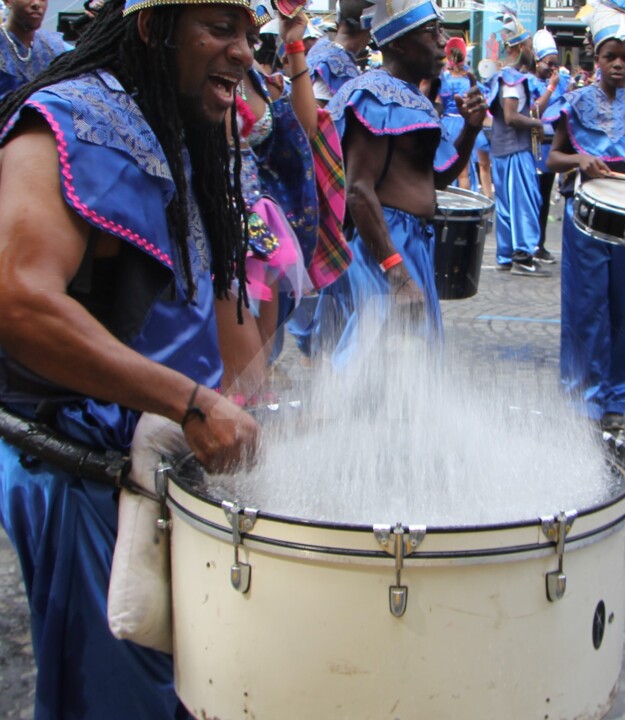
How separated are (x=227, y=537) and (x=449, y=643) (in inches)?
13.4

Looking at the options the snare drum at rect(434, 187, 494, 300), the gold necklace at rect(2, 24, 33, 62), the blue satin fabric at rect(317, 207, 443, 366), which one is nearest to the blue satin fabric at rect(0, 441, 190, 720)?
the blue satin fabric at rect(317, 207, 443, 366)

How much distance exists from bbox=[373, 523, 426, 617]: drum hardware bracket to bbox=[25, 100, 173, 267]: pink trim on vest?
0.60m

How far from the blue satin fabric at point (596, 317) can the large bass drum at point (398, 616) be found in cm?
349

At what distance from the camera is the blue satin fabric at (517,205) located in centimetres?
913

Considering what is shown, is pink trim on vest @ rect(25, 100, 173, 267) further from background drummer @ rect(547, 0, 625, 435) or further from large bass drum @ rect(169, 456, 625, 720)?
background drummer @ rect(547, 0, 625, 435)

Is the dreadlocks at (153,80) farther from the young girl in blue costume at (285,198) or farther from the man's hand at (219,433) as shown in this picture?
the young girl in blue costume at (285,198)

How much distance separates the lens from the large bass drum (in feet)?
4.53

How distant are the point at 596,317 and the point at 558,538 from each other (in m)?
3.72

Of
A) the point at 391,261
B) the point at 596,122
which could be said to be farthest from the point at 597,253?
the point at 391,261

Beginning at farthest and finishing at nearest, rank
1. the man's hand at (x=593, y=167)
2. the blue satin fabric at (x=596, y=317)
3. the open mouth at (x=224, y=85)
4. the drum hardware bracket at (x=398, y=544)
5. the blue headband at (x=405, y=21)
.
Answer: the man's hand at (x=593, y=167) → the blue satin fabric at (x=596, y=317) → the blue headband at (x=405, y=21) → the open mouth at (x=224, y=85) → the drum hardware bracket at (x=398, y=544)

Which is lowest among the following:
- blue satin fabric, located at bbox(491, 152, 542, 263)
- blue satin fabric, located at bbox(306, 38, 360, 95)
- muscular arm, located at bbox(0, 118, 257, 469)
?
blue satin fabric, located at bbox(491, 152, 542, 263)

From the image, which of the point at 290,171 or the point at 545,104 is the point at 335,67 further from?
the point at 545,104

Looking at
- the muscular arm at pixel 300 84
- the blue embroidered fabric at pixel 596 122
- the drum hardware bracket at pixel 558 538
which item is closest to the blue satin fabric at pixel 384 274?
the muscular arm at pixel 300 84

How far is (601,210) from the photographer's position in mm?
4598
